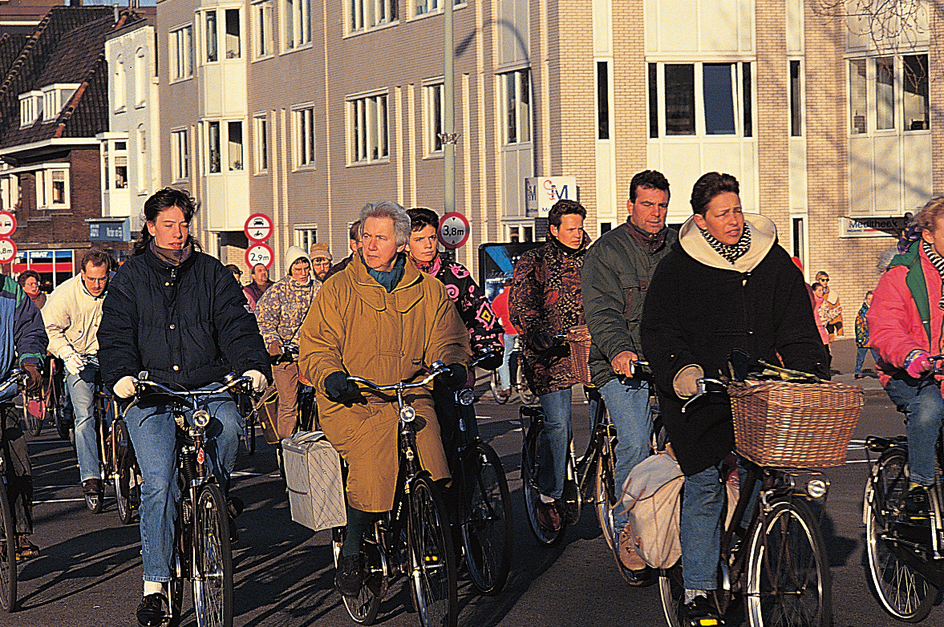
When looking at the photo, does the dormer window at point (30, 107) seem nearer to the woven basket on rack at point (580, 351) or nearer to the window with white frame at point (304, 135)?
the window with white frame at point (304, 135)

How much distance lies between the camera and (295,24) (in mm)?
41969

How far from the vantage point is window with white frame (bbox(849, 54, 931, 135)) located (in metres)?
30.4

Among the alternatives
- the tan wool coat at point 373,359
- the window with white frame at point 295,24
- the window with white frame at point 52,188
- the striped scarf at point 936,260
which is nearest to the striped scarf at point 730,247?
the striped scarf at point 936,260

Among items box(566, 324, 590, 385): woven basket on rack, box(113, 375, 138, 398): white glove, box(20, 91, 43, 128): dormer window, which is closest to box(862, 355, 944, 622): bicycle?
box(566, 324, 590, 385): woven basket on rack

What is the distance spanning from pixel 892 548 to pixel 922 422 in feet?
2.02

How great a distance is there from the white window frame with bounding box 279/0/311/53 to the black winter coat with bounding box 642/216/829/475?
3617 cm

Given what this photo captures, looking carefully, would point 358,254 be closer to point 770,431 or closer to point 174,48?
point 770,431

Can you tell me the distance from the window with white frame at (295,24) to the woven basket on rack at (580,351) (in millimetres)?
33921

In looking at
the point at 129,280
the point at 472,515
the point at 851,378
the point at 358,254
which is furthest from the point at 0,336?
the point at 851,378

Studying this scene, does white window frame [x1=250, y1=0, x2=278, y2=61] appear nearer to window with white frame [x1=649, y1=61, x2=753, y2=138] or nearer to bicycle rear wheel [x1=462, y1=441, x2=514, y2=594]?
window with white frame [x1=649, y1=61, x2=753, y2=138]

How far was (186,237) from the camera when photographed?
698 centimetres

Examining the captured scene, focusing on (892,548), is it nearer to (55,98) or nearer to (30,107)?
(55,98)

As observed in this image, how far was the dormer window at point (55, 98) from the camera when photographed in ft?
211

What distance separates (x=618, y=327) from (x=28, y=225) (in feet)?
210
